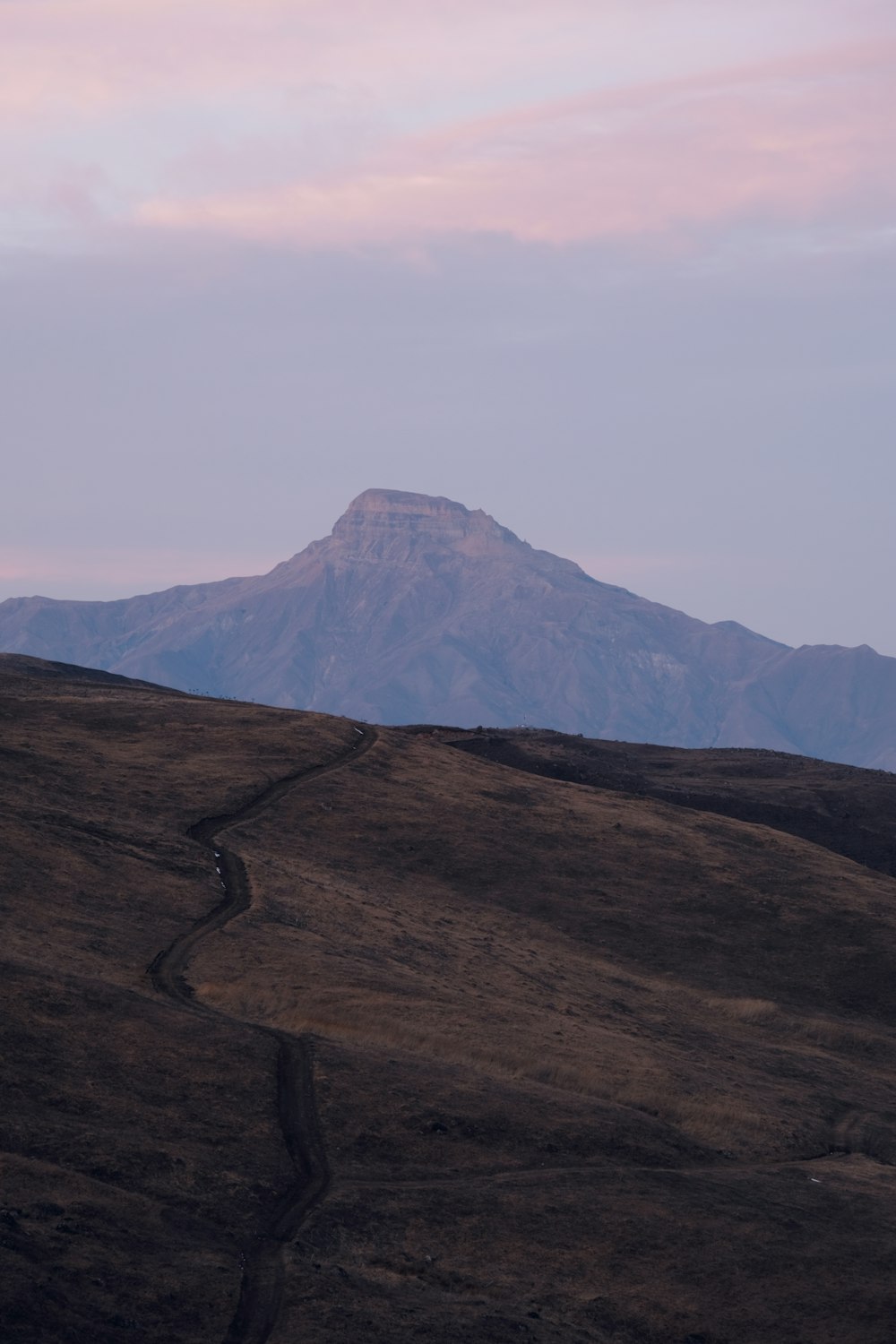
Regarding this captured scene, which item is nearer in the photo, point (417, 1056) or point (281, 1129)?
point (281, 1129)

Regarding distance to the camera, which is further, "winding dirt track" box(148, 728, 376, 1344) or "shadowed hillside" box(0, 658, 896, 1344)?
"shadowed hillside" box(0, 658, 896, 1344)

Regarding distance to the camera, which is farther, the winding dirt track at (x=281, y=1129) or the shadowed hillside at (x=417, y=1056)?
the shadowed hillside at (x=417, y=1056)

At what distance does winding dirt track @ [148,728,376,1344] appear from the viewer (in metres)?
26.9

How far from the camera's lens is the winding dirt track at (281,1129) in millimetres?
26891

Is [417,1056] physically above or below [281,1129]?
above

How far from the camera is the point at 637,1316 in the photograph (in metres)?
28.8

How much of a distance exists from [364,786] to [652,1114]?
37391mm

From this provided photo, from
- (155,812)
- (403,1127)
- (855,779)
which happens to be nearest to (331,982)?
(403,1127)

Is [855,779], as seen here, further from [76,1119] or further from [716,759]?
[76,1119]

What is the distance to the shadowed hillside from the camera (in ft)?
93.8

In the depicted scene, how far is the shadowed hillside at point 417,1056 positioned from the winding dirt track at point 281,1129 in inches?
3.9

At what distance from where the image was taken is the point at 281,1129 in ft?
113

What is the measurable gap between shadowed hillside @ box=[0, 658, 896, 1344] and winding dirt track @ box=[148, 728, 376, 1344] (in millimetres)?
99

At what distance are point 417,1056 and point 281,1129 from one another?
6934 mm
